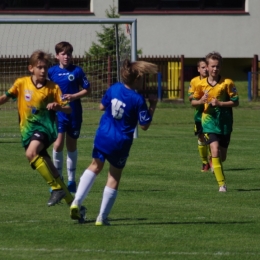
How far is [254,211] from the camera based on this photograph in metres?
9.85

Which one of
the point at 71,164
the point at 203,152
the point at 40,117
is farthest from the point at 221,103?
the point at 40,117

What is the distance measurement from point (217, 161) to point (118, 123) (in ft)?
11.7

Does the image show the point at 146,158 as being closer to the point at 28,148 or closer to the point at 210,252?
the point at 28,148

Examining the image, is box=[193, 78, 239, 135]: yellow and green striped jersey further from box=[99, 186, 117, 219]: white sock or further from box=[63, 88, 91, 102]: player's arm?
box=[99, 186, 117, 219]: white sock

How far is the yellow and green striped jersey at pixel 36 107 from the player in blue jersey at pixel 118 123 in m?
1.08

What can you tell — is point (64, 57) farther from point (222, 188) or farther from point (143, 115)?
point (143, 115)

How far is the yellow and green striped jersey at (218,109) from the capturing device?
11.9m

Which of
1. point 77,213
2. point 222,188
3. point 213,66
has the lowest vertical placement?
point 222,188

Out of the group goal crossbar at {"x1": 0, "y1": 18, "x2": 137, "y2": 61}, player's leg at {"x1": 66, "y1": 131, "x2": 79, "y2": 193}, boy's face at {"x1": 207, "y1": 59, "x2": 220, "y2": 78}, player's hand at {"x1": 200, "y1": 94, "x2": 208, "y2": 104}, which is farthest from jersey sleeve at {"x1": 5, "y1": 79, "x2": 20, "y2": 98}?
goal crossbar at {"x1": 0, "y1": 18, "x2": 137, "y2": 61}

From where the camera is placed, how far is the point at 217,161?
11.7m

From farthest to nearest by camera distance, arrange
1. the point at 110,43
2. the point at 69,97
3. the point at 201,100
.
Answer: the point at 110,43 → the point at 201,100 → the point at 69,97

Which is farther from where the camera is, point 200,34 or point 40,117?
point 200,34

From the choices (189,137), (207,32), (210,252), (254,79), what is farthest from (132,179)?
(207,32)

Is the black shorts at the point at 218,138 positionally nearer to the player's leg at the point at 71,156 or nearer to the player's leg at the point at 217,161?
the player's leg at the point at 217,161
